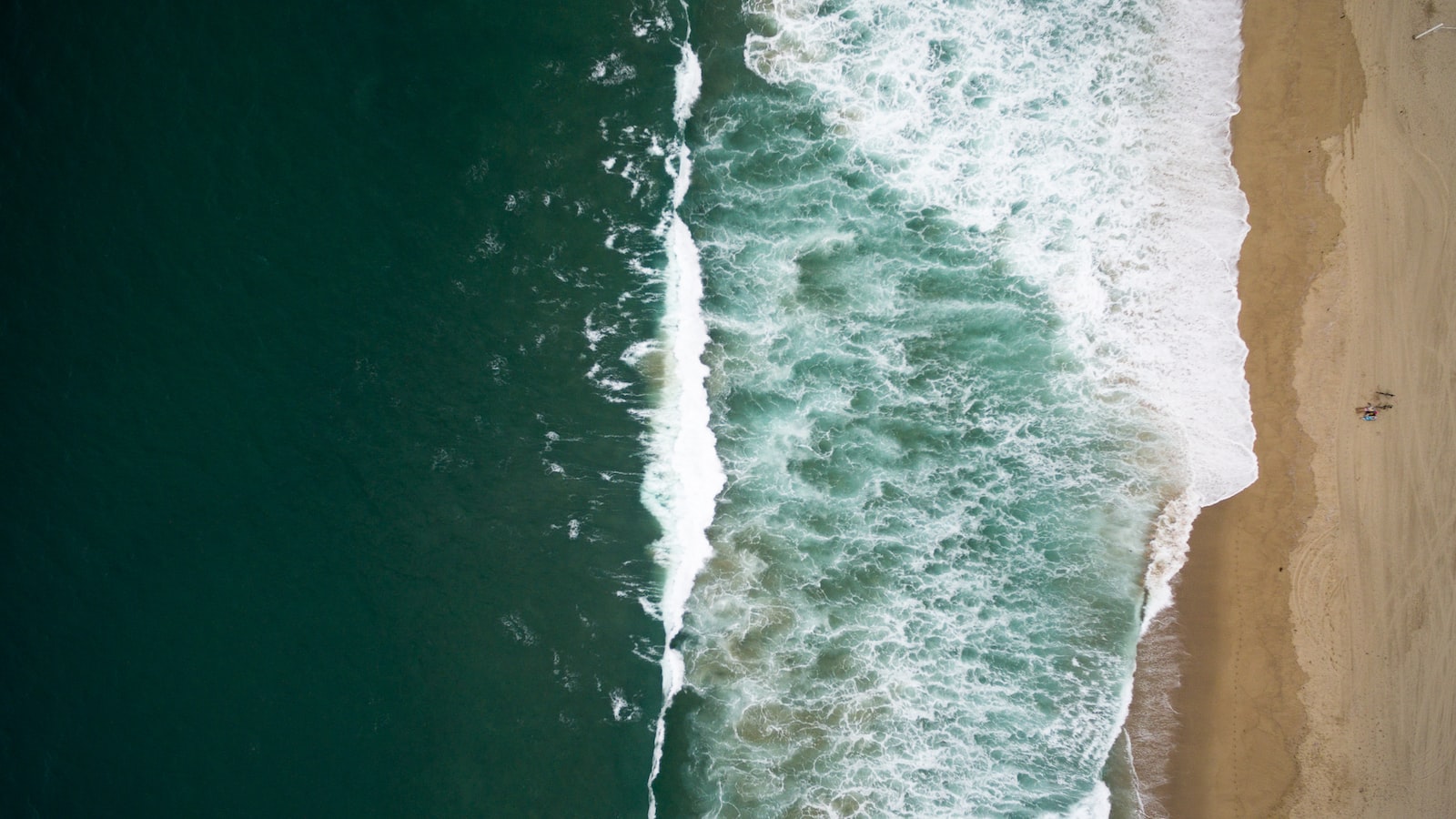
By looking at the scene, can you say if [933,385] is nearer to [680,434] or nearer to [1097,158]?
[680,434]

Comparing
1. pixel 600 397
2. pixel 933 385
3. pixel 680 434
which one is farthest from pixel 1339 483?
pixel 600 397

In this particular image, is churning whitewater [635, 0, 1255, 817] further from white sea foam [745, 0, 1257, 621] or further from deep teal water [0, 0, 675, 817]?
deep teal water [0, 0, 675, 817]

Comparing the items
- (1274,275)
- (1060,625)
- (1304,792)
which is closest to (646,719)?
(1060,625)

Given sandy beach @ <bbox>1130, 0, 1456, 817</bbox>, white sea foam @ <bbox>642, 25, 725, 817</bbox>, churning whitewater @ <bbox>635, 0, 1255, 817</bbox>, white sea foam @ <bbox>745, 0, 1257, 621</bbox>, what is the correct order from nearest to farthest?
sandy beach @ <bbox>1130, 0, 1456, 817</bbox> < white sea foam @ <bbox>745, 0, 1257, 621</bbox> < churning whitewater @ <bbox>635, 0, 1255, 817</bbox> < white sea foam @ <bbox>642, 25, 725, 817</bbox>

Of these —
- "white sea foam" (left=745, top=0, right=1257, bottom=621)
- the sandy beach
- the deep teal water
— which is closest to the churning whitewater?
"white sea foam" (left=745, top=0, right=1257, bottom=621)

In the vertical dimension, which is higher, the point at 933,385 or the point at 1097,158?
the point at 1097,158

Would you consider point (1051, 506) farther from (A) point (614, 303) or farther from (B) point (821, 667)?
(A) point (614, 303)

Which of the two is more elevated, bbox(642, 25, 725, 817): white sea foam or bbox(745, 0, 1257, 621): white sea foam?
bbox(745, 0, 1257, 621): white sea foam
